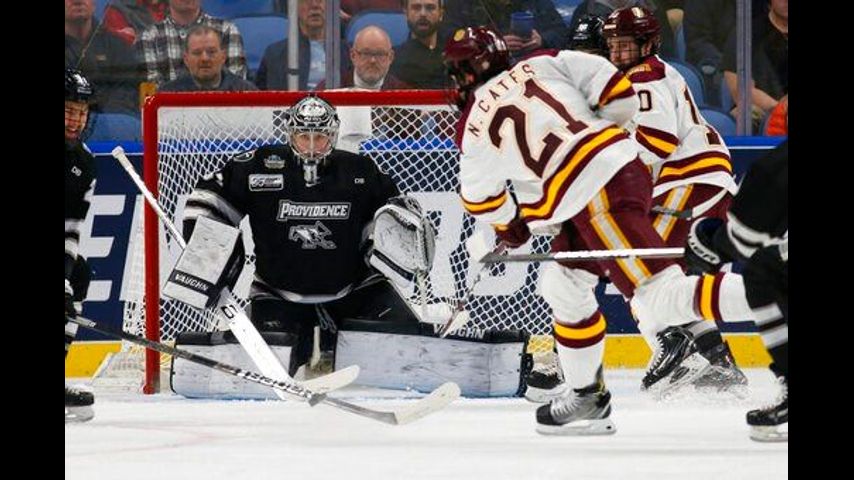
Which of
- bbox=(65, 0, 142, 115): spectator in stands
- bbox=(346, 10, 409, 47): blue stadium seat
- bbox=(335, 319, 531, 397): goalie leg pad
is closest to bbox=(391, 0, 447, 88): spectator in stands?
bbox=(346, 10, 409, 47): blue stadium seat

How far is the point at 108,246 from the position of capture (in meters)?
5.96

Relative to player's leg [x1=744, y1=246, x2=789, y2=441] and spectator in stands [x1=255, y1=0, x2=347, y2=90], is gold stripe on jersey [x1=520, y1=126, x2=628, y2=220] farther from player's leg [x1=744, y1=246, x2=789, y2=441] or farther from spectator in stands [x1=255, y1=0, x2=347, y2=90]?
spectator in stands [x1=255, y1=0, x2=347, y2=90]

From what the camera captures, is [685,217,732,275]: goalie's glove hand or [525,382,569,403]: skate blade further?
[525,382,569,403]: skate blade

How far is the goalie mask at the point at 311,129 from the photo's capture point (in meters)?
5.27

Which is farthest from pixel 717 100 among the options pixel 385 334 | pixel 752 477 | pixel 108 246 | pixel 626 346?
pixel 752 477

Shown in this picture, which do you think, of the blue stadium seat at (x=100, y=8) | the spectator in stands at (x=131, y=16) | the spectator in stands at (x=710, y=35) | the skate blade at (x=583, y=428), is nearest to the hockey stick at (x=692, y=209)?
the spectator in stands at (x=710, y=35)

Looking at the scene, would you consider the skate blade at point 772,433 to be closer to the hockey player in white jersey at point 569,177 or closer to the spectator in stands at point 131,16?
the hockey player in white jersey at point 569,177

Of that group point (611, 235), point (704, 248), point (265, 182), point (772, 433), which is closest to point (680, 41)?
point (265, 182)

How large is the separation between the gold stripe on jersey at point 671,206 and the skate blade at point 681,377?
0.37 m

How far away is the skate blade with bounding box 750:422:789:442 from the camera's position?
379cm

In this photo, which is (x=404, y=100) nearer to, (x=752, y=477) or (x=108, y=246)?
(x=108, y=246)

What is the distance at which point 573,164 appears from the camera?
4.17 meters

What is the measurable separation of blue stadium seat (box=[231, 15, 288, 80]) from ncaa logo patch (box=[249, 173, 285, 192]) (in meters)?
0.96
